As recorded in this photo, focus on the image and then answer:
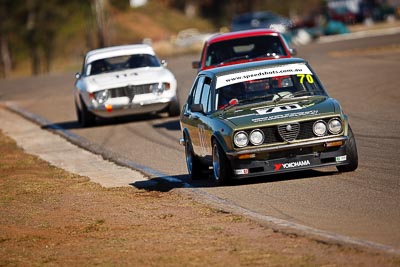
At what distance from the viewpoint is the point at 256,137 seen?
39.7 feet

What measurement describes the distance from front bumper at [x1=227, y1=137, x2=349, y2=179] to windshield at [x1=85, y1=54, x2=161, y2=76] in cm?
1209

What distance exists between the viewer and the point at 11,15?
78.6m

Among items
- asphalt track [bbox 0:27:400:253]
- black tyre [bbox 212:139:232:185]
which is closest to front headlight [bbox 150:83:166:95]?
asphalt track [bbox 0:27:400:253]

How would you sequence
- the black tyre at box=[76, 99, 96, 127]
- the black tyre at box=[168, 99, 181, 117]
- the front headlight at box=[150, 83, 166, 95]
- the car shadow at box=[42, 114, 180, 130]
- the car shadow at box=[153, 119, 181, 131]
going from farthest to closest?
the car shadow at box=[42, 114, 180, 130]
the black tyre at box=[76, 99, 96, 127]
the black tyre at box=[168, 99, 181, 117]
the front headlight at box=[150, 83, 166, 95]
the car shadow at box=[153, 119, 181, 131]

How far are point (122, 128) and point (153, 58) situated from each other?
7.43 feet

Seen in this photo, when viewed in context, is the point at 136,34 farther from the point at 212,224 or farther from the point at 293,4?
the point at 212,224

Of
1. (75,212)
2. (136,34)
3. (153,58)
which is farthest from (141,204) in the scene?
(136,34)

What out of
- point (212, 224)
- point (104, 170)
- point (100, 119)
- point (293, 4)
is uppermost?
point (212, 224)

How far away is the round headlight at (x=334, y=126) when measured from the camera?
12.2 metres

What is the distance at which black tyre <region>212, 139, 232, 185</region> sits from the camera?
12.4m

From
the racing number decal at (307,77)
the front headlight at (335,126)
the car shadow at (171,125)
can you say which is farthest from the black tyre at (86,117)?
the front headlight at (335,126)

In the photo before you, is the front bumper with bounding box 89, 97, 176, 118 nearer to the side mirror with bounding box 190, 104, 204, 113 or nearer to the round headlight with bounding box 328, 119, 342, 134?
the side mirror with bounding box 190, 104, 204, 113

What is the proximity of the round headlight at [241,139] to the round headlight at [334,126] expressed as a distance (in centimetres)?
91

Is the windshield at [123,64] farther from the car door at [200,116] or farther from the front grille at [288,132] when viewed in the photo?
the front grille at [288,132]
